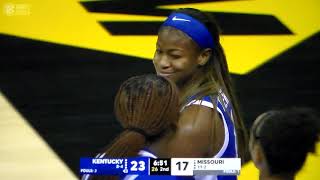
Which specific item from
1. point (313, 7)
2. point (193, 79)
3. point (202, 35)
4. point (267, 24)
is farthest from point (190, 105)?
point (313, 7)

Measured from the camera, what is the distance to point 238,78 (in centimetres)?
303

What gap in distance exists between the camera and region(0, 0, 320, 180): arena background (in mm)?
3004

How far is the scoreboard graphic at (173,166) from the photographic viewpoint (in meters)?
2.92

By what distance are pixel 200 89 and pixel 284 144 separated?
0.67 metres

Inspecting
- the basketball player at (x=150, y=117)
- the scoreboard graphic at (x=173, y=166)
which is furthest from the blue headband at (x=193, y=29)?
the scoreboard graphic at (x=173, y=166)

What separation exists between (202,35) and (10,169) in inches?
44.3

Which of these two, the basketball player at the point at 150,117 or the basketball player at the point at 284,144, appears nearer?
the basketball player at the point at 284,144

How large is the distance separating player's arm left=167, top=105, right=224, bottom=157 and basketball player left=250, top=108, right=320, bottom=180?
41 centimetres

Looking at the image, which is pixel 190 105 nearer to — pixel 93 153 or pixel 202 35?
pixel 202 35

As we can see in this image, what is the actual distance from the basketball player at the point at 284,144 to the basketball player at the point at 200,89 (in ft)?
1.33

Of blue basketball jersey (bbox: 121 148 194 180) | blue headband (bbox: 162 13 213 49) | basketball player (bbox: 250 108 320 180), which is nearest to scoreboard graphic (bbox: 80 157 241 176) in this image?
blue basketball jersey (bbox: 121 148 194 180)

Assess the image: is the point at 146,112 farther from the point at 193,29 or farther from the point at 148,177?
the point at 193,29

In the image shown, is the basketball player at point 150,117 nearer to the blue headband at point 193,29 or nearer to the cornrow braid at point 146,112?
the cornrow braid at point 146,112

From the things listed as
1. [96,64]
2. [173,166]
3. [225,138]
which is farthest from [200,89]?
[96,64]
